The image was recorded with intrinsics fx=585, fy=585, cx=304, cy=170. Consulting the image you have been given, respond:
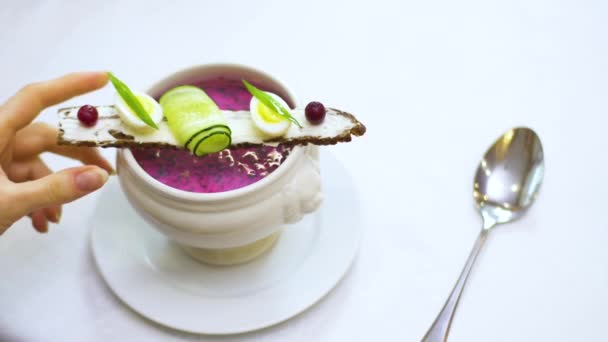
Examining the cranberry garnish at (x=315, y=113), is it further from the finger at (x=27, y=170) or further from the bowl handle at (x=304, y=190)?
the finger at (x=27, y=170)

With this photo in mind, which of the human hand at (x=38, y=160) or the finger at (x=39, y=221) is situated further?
the finger at (x=39, y=221)

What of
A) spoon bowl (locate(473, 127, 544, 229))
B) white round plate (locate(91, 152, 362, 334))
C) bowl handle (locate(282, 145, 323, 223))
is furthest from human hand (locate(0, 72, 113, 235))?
spoon bowl (locate(473, 127, 544, 229))

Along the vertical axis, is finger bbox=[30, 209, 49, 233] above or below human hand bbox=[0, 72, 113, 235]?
Answer: below

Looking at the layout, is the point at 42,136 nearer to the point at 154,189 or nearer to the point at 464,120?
the point at 154,189

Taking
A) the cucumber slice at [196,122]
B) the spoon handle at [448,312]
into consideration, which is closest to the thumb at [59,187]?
the cucumber slice at [196,122]

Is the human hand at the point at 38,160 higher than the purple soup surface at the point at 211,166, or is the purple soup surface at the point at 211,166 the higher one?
the purple soup surface at the point at 211,166

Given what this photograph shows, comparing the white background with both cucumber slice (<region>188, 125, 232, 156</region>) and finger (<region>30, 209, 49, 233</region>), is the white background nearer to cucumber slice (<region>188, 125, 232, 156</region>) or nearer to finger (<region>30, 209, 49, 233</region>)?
finger (<region>30, 209, 49, 233</region>)

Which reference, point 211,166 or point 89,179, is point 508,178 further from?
point 89,179
